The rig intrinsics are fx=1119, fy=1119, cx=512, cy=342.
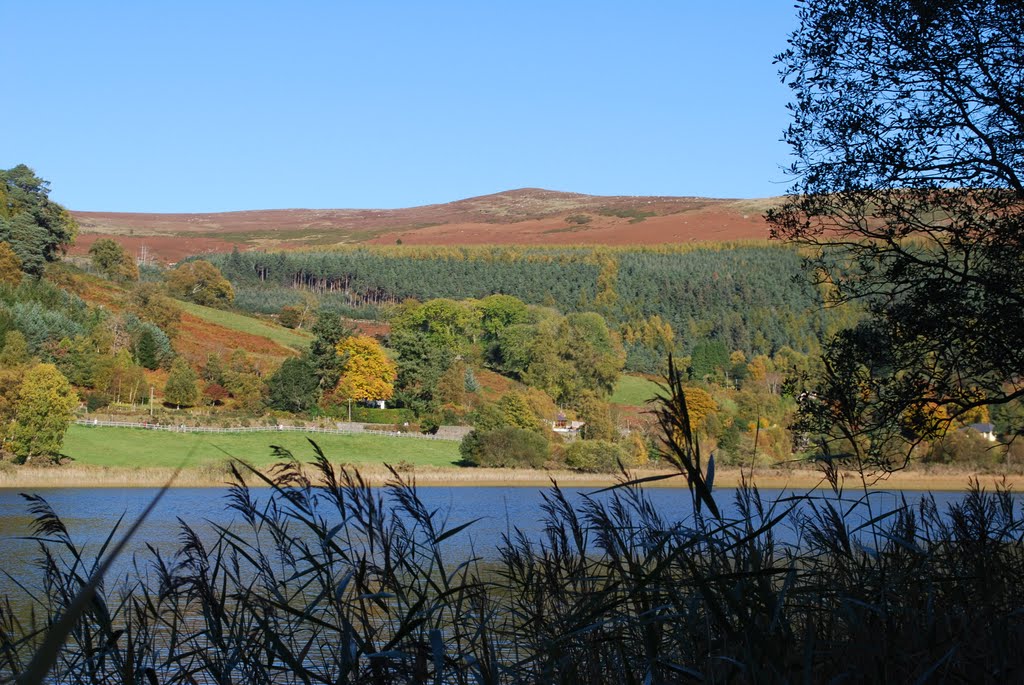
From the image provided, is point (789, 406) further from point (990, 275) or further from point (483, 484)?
point (990, 275)

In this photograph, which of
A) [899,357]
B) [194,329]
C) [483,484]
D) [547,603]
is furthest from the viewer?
[194,329]

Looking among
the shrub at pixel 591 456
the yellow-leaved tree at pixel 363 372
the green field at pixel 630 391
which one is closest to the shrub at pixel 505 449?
the shrub at pixel 591 456

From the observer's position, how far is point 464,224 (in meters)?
164

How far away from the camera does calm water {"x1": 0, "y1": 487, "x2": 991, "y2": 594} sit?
651 inches

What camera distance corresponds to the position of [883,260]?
10.1 meters

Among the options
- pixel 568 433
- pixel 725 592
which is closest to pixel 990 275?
pixel 725 592

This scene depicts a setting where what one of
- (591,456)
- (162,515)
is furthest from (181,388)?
(162,515)

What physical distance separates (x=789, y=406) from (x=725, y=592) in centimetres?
6391

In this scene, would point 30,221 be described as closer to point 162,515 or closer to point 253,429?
point 253,429

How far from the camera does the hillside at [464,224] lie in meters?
145

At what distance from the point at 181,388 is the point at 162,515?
87.0ft

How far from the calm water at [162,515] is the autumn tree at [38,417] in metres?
1.64

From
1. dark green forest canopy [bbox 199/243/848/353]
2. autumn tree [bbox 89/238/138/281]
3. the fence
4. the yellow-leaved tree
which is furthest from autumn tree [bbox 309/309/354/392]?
dark green forest canopy [bbox 199/243/848/353]

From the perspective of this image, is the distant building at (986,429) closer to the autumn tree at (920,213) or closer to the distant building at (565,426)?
the distant building at (565,426)
